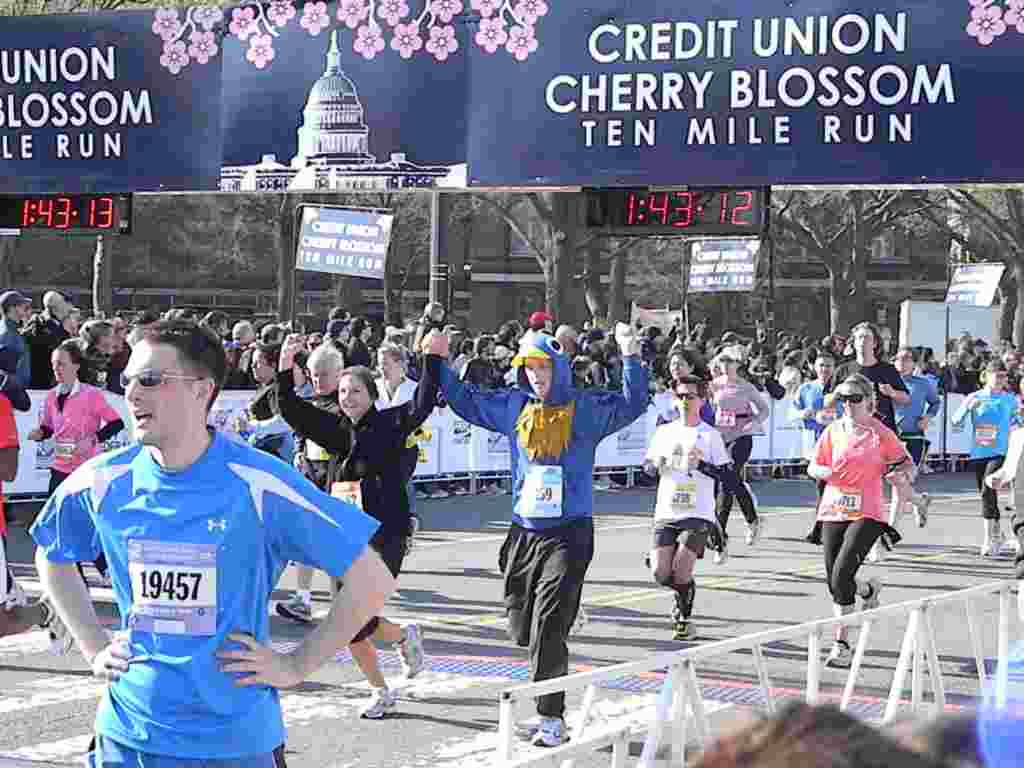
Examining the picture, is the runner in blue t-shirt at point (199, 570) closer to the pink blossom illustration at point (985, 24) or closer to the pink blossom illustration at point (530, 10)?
the pink blossom illustration at point (985, 24)

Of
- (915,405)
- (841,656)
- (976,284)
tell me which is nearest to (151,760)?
(841,656)

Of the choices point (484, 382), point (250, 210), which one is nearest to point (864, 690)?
point (484, 382)

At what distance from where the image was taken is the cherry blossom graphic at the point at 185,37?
2017cm

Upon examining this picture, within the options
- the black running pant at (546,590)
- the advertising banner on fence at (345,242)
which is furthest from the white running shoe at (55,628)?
the advertising banner on fence at (345,242)

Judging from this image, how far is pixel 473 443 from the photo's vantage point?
23.2 metres

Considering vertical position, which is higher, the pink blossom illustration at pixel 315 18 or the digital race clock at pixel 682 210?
the pink blossom illustration at pixel 315 18

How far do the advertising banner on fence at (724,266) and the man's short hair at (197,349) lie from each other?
30.9m

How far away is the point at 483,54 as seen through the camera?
61.4ft

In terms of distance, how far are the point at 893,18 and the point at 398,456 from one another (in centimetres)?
829

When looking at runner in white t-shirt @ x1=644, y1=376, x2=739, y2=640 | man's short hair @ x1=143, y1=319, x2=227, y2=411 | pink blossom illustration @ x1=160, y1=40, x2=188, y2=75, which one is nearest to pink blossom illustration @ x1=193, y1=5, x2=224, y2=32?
pink blossom illustration @ x1=160, y1=40, x2=188, y2=75

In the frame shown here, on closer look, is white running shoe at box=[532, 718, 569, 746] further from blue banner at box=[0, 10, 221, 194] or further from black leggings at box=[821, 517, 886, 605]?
blue banner at box=[0, 10, 221, 194]

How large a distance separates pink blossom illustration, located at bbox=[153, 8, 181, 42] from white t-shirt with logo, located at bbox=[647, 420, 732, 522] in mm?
9380

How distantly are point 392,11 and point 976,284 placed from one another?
2600 cm

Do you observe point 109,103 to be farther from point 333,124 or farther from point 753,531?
point 753,531
